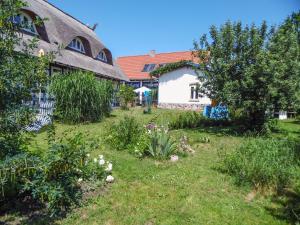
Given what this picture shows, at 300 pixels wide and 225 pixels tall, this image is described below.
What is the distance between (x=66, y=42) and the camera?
20906mm

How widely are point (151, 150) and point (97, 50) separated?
771 inches

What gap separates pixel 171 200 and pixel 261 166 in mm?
1848

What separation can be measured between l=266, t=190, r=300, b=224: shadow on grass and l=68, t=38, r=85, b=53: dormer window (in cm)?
1963

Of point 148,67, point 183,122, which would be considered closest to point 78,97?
point 183,122

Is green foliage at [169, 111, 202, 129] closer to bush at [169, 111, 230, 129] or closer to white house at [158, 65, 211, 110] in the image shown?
bush at [169, 111, 230, 129]

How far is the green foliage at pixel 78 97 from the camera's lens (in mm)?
13641

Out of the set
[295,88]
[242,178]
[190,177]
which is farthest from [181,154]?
[295,88]

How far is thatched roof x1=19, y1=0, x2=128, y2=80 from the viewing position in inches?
737

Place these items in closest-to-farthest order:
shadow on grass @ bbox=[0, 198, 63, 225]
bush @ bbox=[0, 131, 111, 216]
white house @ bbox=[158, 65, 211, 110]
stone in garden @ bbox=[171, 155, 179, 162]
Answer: bush @ bbox=[0, 131, 111, 216] → shadow on grass @ bbox=[0, 198, 63, 225] → stone in garden @ bbox=[171, 155, 179, 162] → white house @ bbox=[158, 65, 211, 110]

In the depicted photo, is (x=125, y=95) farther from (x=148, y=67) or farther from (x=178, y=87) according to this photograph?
(x=148, y=67)

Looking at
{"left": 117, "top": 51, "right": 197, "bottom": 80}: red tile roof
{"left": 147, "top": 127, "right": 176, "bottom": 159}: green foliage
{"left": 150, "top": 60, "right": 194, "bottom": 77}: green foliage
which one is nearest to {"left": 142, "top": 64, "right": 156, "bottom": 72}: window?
{"left": 117, "top": 51, "right": 197, "bottom": 80}: red tile roof

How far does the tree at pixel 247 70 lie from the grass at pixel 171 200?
17.3 ft

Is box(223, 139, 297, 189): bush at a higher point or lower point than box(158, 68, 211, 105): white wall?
Result: lower

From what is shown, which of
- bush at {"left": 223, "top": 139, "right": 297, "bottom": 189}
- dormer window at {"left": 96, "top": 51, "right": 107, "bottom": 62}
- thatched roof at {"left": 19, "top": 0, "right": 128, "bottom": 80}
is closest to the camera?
bush at {"left": 223, "top": 139, "right": 297, "bottom": 189}
